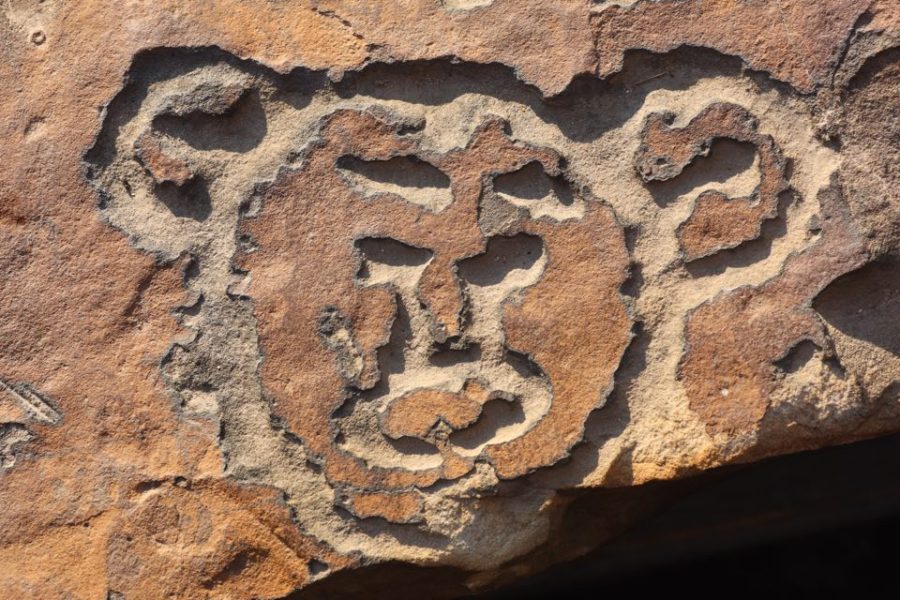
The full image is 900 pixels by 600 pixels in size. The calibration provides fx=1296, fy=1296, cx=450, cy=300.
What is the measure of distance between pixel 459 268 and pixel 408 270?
0.04m

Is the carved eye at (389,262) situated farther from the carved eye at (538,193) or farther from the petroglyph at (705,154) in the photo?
the petroglyph at (705,154)

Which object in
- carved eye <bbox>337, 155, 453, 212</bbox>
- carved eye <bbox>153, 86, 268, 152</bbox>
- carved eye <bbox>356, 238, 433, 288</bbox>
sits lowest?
carved eye <bbox>356, 238, 433, 288</bbox>

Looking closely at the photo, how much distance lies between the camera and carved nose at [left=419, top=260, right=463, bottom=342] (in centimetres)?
102

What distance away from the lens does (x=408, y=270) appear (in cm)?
104

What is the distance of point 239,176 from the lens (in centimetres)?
104

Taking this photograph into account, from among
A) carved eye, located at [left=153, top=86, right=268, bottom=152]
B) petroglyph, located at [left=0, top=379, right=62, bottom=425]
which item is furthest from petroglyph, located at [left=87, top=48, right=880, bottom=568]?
petroglyph, located at [left=0, top=379, right=62, bottom=425]

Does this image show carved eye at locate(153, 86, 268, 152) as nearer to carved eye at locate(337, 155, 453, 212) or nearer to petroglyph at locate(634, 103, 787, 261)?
carved eye at locate(337, 155, 453, 212)

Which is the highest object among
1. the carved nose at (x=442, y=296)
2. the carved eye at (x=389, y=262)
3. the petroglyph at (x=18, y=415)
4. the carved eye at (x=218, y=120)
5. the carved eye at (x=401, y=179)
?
the carved eye at (x=218, y=120)

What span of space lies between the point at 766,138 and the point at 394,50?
0.99ft

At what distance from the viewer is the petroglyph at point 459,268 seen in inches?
40.0

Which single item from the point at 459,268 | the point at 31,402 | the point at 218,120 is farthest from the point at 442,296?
the point at 31,402

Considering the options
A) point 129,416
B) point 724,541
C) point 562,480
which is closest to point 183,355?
point 129,416

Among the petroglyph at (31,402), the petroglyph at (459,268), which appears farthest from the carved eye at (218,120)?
the petroglyph at (31,402)

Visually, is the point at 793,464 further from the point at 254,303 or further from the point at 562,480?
the point at 254,303
